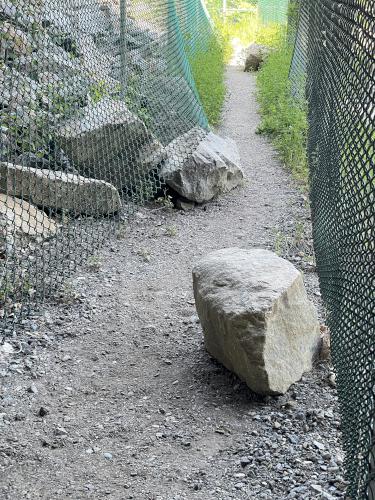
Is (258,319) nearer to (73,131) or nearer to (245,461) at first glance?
(245,461)

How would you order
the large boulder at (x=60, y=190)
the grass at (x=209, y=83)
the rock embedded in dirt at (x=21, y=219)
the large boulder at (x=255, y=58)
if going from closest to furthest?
the rock embedded in dirt at (x=21, y=219)
the large boulder at (x=60, y=190)
the grass at (x=209, y=83)
the large boulder at (x=255, y=58)

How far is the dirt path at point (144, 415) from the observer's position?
303cm

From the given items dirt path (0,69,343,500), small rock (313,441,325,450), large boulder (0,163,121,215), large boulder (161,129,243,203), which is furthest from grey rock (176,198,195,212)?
small rock (313,441,325,450)

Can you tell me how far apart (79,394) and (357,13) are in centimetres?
216

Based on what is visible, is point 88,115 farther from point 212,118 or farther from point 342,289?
point 212,118

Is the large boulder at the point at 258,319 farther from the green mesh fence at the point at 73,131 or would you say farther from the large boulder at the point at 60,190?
the large boulder at the point at 60,190

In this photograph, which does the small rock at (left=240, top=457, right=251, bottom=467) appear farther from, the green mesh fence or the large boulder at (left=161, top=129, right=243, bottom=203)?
the large boulder at (left=161, top=129, right=243, bottom=203)

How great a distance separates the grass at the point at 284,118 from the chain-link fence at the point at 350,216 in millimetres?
3467

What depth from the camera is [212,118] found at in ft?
34.1

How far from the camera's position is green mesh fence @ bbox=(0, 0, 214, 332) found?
4.88 meters

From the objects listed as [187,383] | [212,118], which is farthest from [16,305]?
[212,118]

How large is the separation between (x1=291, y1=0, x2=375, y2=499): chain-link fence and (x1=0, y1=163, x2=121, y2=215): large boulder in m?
1.91

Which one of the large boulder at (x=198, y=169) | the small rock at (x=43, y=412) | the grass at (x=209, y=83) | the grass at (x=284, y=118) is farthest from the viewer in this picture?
the grass at (x=209, y=83)

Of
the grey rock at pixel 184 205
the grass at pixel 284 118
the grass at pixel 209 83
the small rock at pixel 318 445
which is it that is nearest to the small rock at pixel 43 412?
the small rock at pixel 318 445
